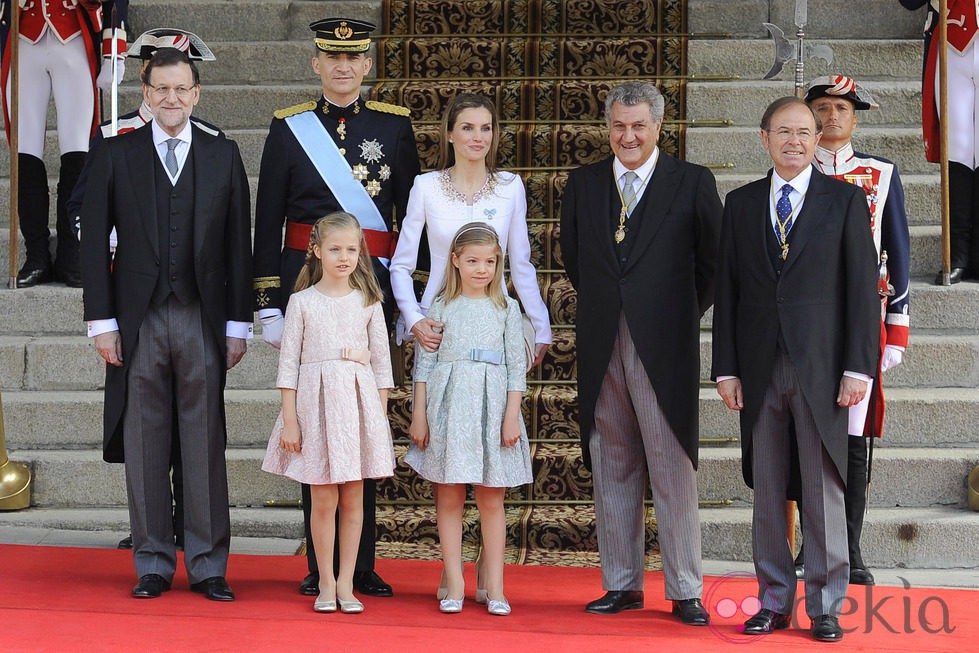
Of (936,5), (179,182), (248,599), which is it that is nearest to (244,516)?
(248,599)

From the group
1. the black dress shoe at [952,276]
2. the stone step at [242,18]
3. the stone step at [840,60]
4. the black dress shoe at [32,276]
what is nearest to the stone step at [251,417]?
the black dress shoe at [952,276]

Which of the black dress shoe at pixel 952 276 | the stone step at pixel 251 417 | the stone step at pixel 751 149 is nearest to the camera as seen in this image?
the stone step at pixel 251 417

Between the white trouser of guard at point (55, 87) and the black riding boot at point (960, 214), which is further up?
the white trouser of guard at point (55, 87)

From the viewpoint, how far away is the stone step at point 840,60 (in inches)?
269

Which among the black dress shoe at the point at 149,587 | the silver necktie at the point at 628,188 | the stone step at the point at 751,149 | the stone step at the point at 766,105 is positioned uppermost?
the stone step at the point at 766,105

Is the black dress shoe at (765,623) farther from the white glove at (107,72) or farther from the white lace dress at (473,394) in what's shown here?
the white glove at (107,72)

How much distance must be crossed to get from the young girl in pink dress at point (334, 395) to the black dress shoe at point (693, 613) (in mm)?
885

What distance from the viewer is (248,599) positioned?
163 inches

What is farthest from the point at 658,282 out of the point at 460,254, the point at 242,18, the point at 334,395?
the point at 242,18

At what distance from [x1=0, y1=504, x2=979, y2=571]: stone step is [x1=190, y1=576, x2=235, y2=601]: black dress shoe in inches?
33.1

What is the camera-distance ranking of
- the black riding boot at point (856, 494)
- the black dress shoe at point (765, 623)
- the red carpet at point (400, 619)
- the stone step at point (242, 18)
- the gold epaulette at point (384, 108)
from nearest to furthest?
the red carpet at point (400, 619) < the black dress shoe at point (765, 623) < the gold epaulette at point (384, 108) < the black riding boot at point (856, 494) < the stone step at point (242, 18)

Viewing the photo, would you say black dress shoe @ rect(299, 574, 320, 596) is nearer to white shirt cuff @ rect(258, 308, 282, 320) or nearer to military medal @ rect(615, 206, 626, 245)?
white shirt cuff @ rect(258, 308, 282, 320)

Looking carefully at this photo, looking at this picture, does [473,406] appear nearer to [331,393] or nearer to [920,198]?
[331,393]

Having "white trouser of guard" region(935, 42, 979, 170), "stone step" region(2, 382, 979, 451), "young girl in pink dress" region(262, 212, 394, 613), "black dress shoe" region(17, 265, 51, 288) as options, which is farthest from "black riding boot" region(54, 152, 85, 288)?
"white trouser of guard" region(935, 42, 979, 170)
